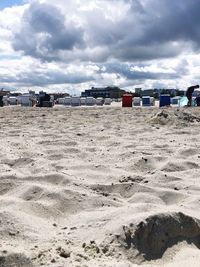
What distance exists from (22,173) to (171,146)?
7.08ft

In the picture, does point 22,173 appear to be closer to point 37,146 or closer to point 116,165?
point 116,165

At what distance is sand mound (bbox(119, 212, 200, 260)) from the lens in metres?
2.39

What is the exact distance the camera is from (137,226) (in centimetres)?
248

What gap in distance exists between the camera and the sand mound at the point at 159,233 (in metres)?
2.39

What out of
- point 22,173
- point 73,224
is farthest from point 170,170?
point 73,224

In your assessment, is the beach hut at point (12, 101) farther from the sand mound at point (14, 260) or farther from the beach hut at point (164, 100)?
the sand mound at point (14, 260)

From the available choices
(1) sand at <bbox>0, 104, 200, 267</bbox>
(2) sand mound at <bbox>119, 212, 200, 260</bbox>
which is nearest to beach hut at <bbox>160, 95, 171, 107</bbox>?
(1) sand at <bbox>0, 104, 200, 267</bbox>

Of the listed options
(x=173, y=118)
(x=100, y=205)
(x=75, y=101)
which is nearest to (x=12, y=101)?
(x=75, y=101)

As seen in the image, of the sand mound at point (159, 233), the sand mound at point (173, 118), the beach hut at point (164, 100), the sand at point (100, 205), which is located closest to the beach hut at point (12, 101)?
the beach hut at point (164, 100)

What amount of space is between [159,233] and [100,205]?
0.67m

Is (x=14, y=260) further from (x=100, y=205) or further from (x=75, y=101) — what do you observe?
(x=75, y=101)

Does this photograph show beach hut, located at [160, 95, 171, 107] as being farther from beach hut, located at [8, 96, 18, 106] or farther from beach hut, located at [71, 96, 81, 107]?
beach hut, located at [8, 96, 18, 106]

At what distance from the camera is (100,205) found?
3082mm

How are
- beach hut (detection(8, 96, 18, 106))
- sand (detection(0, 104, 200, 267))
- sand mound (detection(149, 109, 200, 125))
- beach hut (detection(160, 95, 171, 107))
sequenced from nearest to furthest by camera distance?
sand (detection(0, 104, 200, 267)) → sand mound (detection(149, 109, 200, 125)) → beach hut (detection(160, 95, 171, 107)) → beach hut (detection(8, 96, 18, 106))
